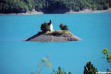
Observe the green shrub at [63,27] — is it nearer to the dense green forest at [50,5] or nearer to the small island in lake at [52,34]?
the small island in lake at [52,34]

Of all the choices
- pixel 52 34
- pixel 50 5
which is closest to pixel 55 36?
pixel 52 34

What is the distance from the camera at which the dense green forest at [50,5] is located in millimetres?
9125

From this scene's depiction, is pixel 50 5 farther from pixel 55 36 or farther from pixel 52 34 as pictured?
pixel 55 36

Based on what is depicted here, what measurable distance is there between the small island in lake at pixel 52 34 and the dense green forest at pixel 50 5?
496 millimetres

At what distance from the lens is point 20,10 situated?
31.2ft

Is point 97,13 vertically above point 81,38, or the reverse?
point 97,13

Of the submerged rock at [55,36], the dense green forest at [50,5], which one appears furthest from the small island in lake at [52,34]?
the dense green forest at [50,5]

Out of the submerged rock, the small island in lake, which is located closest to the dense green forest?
the small island in lake

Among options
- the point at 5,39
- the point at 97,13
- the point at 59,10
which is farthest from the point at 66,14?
the point at 5,39

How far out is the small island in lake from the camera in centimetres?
913

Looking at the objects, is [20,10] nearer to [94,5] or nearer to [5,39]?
[5,39]

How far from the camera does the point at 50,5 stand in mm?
9438

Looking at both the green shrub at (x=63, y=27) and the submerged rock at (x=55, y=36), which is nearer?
the green shrub at (x=63, y=27)

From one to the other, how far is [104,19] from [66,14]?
1242mm
